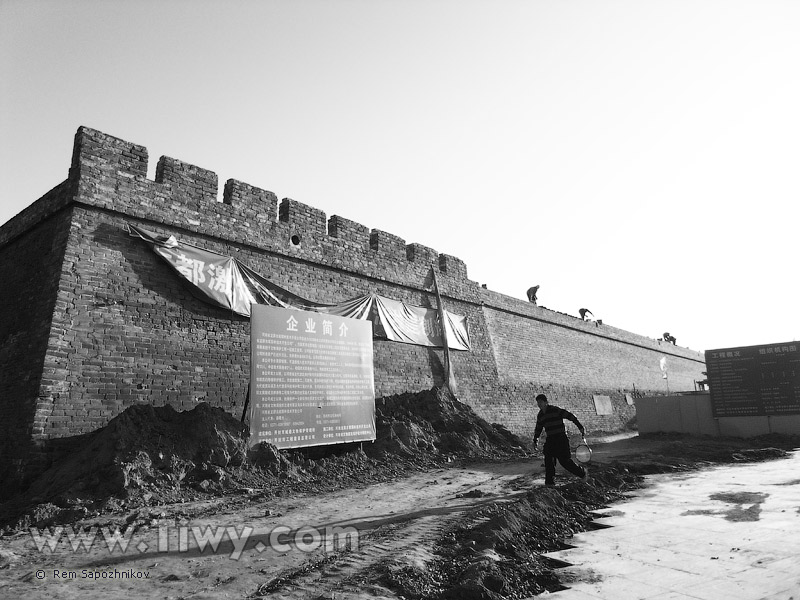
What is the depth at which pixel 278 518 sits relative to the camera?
5234mm

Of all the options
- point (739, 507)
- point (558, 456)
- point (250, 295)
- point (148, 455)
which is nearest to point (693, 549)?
point (739, 507)

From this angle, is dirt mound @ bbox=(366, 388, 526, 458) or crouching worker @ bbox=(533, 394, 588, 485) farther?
dirt mound @ bbox=(366, 388, 526, 458)

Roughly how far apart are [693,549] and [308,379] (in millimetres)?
5822

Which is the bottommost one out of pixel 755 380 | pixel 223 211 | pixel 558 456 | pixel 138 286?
pixel 558 456

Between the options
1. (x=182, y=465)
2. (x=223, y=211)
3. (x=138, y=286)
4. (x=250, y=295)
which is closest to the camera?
(x=182, y=465)

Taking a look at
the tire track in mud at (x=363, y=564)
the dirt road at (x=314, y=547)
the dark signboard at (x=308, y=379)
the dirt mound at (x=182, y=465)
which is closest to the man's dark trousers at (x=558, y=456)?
the dirt road at (x=314, y=547)

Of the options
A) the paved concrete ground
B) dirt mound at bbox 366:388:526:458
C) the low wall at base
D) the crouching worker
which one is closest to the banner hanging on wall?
dirt mound at bbox 366:388:526:458

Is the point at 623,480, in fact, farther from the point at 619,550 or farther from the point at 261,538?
the point at 261,538

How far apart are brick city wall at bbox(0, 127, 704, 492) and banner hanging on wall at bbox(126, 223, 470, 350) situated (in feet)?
0.61

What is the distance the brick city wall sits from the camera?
258 inches

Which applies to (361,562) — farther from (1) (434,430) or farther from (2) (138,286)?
(1) (434,430)

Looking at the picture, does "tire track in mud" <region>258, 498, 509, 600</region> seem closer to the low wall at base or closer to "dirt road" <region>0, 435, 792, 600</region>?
"dirt road" <region>0, 435, 792, 600</region>

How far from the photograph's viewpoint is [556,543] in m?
4.56

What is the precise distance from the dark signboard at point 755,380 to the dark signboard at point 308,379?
37.0ft
